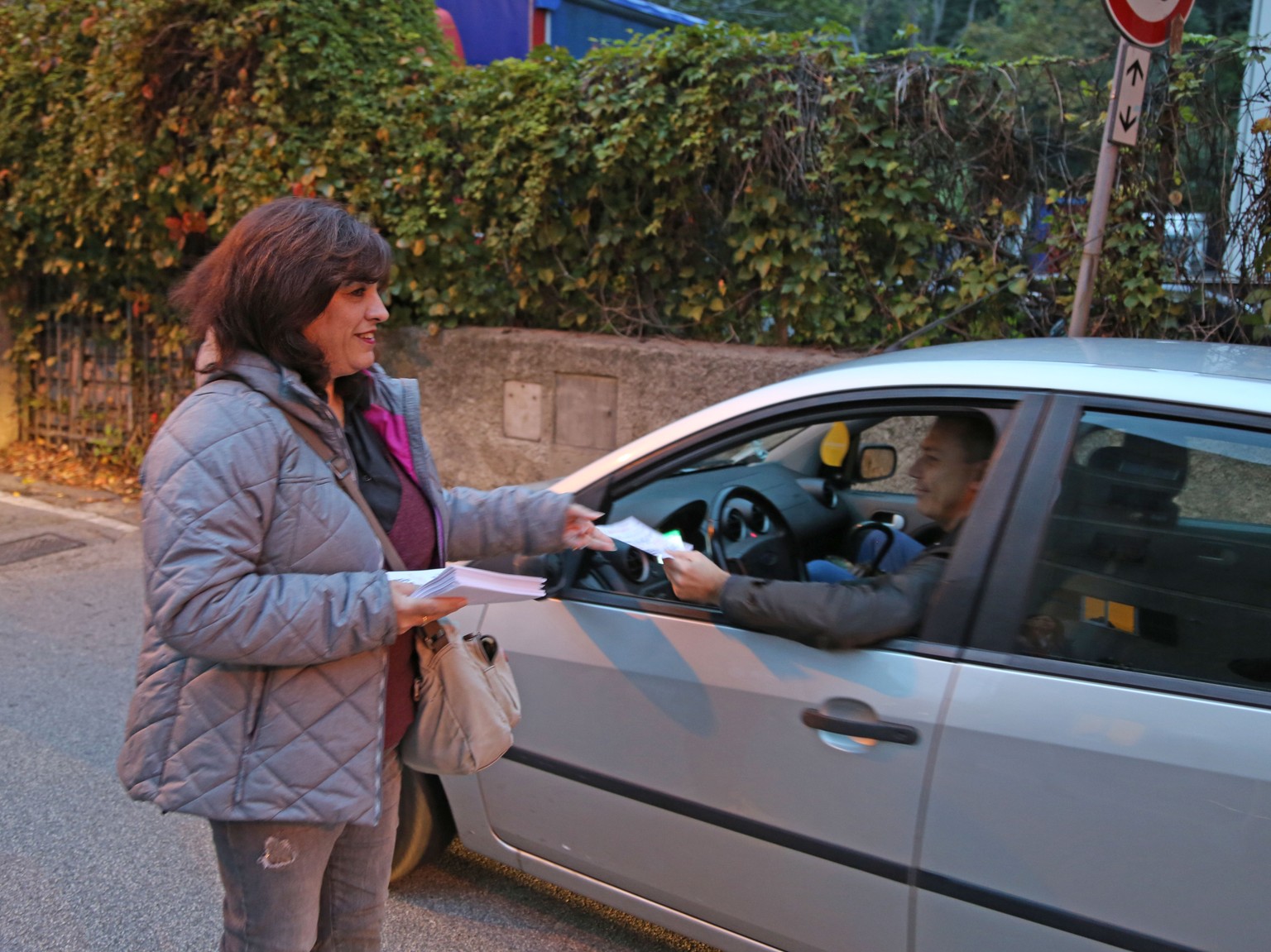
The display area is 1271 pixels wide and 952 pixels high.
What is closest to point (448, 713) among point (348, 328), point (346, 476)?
point (346, 476)

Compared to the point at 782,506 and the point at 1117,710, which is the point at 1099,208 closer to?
the point at 782,506

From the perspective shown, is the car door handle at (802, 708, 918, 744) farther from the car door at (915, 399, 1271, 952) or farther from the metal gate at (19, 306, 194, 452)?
the metal gate at (19, 306, 194, 452)

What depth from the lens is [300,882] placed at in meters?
1.85

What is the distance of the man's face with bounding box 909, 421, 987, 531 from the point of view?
7.68 ft

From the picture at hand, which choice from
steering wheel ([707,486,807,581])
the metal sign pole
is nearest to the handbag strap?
steering wheel ([707,486,807,581])

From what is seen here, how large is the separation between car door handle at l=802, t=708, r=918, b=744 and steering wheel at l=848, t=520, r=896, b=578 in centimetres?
71

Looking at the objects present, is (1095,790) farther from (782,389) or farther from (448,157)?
(448,157)

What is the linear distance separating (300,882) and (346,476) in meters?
0.71

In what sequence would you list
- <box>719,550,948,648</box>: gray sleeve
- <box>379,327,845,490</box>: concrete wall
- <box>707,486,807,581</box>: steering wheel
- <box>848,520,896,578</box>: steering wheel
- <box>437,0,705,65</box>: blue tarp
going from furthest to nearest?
1. <box>437,0,705,65</box>: blue tarp
2. <box>379,327,845,490</box>: concrete wall
3. <box>848,520,896,578</box>: steering wheel
4. <box>707,486,807,581</box>: steering wheel
5. <box>719,550,948,648</box>: gray sleeve

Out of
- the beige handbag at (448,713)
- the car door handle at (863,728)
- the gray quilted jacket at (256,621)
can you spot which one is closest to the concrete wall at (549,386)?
the car door handle at (863,728)

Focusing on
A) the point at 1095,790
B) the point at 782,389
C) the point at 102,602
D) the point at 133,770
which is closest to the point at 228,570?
the point at 133,770

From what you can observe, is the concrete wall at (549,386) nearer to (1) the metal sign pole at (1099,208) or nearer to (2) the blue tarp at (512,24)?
(1) the metal sign pole at (1099,208)

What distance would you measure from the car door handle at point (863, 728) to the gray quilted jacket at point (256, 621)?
2.80ft

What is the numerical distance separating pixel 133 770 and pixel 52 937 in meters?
1.48
